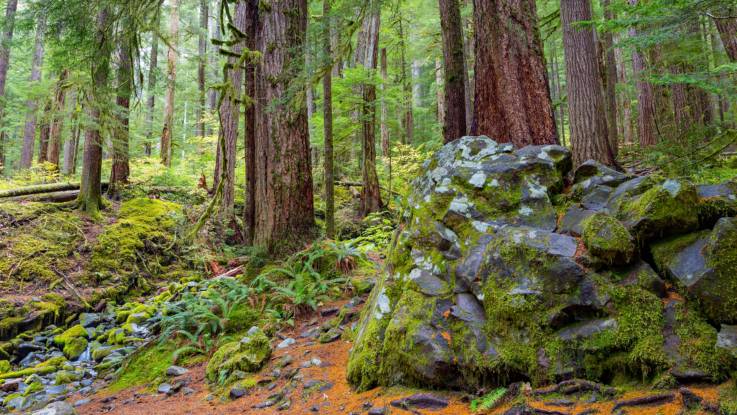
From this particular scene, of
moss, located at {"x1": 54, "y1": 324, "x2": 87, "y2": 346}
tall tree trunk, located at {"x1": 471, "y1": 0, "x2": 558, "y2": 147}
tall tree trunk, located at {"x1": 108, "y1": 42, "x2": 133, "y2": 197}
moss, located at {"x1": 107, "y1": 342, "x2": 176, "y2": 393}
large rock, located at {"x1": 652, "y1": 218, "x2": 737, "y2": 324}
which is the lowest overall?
moss, located at {"x1": 107, "y1": 342, "x2": 176, "y2": 393}

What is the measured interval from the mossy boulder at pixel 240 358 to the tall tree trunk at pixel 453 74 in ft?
12.7

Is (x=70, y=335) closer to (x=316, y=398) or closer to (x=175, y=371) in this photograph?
(x=175, y=371)

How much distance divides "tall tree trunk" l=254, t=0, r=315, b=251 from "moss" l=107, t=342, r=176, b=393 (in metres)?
2.02

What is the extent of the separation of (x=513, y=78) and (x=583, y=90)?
4.29 metres

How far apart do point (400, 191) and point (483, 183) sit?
917 cm

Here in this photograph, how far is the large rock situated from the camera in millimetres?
2236

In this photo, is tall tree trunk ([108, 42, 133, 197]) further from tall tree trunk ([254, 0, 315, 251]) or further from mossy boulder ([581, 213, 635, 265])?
mossy boulder ([581, 213, 635, 265])

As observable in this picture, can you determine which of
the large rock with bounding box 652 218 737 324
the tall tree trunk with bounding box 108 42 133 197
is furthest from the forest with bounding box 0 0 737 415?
the tall tree trunk with bounding box 108 42 133 197

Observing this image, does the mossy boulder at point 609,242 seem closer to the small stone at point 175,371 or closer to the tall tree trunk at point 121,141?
the small stone at point 175,371

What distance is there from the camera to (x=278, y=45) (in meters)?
6.49

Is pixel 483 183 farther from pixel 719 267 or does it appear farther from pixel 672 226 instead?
Result: pixel 719 267

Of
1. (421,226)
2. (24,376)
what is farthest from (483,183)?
(24,376)

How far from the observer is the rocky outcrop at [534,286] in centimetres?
239

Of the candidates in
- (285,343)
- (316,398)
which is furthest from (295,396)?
(285,343)
